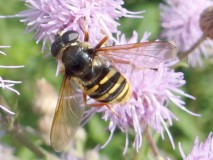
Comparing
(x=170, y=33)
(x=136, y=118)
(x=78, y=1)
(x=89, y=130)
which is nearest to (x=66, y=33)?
(x=78, y=1)

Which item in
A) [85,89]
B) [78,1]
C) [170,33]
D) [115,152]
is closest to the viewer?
[85,89]

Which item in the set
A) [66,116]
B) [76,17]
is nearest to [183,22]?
[76,17]

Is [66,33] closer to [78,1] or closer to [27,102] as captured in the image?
[78,1]

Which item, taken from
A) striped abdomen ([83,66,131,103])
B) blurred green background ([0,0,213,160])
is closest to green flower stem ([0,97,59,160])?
striped abdomen ([83,66,131,103])

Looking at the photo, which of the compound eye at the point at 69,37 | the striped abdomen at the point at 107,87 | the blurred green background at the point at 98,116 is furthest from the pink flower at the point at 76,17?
the blurred green background at the point at 98,116

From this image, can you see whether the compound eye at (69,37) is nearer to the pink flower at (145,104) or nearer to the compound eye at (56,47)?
the compound eye at (56,47)
